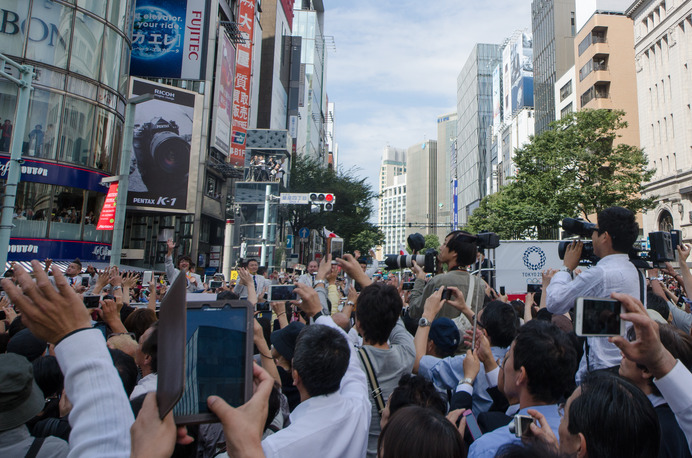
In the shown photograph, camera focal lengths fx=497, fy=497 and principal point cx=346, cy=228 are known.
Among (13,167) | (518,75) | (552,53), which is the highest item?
(518,75)

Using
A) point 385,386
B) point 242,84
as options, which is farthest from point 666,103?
point 385,386

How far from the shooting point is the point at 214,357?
1.55m

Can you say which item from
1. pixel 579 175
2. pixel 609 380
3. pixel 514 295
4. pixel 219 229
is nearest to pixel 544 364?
pixel 609 380

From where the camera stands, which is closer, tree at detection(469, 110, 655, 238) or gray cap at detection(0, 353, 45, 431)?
gray cap at detection(0, 353, 45, 431)

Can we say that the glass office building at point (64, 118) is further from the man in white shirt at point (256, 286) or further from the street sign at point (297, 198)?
the man in white shirt at point (256, 286)

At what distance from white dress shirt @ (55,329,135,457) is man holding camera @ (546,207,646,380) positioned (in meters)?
2.92

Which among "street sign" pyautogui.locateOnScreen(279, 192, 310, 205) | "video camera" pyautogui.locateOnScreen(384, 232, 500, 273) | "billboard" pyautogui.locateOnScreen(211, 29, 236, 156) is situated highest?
"billboard" pyautogui.locateOnScreen(211, 29, 236, 156)

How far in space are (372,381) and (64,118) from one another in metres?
21.9

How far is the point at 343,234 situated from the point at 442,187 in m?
117

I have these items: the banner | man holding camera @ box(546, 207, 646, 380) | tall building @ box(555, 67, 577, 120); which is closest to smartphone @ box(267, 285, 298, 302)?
man holding camera @ box(546, 207, 646, 380)

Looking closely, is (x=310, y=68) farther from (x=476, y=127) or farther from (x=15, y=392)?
(x=15, y=392)

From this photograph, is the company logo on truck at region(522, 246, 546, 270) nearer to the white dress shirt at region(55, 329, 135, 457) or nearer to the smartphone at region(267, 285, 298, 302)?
the smartphone at region(267, 285, 298, 302)

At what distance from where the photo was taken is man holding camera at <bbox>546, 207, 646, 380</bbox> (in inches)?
Answer: 132

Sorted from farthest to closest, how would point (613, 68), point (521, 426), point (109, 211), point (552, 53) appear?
point (552, 53) < point (613, 68) < point (109, 211) < point (521, 426)
